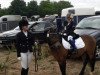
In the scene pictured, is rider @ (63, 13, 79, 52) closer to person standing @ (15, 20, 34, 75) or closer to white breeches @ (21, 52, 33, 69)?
person standing @ (15, 20, 34, 75)

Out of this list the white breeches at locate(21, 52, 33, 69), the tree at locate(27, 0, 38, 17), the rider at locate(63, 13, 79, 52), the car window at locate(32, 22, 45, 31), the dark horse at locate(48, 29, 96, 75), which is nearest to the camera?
the white breeches at locate(21, 52, 33, 69)

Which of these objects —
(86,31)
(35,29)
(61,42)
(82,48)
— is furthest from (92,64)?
(35,29)

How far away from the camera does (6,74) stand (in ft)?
32.6

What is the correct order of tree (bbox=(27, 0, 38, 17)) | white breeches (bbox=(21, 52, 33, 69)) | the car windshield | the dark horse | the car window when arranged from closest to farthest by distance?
white breeches (bbox=(21, 52, 33, 69)) → the dark horse → the car windshield → the car window → tree (bbox=(27, 0, 38, 17))

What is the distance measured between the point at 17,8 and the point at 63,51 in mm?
66436

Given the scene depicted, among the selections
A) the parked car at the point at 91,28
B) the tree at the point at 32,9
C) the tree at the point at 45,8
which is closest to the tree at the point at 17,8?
the tree at the point at 32,9

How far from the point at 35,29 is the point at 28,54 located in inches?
394

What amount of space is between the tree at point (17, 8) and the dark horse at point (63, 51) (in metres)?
64.2

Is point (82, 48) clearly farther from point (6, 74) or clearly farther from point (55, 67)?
point (6, 74)

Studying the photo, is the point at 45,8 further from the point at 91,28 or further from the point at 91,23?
the point at 91,28

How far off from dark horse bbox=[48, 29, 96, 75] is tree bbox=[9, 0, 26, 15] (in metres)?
64.2

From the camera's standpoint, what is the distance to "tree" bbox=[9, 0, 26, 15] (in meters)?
74.1

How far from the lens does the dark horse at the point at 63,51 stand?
8859 mm

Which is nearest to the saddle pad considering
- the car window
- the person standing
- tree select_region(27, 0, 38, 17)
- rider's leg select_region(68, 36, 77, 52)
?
rider's leg select_region(68, 36, 77, 52)
